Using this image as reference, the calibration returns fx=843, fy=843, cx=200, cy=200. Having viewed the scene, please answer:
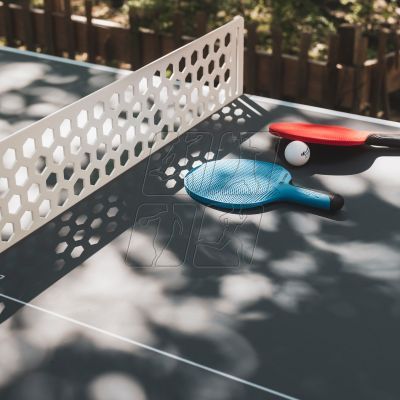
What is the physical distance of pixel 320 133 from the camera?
185 inches

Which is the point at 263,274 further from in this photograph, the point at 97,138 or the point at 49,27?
the point at 49,27

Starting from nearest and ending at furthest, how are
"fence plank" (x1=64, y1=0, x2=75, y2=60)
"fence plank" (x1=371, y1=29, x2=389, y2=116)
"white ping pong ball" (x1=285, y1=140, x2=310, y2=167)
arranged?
"white ping pong ball" (x1=285, y1=140, x2=310, y2=167), "fence plank" (x1=371, y1=29, x2=389, y2=116), "fence plank" (x1=64, y1=0, x2=75, y2=60)

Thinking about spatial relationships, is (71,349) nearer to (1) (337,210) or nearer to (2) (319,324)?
(2) (319,324)

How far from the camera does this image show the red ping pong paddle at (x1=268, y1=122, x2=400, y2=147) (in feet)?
15.1

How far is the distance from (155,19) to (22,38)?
1451 millimetres

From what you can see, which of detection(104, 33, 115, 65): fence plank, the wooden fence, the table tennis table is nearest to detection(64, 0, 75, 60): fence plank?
the wooden fence

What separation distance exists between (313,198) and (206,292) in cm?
89

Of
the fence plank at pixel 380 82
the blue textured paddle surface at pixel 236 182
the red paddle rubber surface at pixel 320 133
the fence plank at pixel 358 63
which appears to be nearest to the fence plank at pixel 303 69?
the fence plank at pixel 358 63

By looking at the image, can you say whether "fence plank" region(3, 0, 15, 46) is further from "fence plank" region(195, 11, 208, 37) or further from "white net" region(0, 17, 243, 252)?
"white net" region(0, 17, 243, 252)

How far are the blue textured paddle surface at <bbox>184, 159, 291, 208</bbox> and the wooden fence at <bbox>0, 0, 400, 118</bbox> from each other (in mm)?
2859

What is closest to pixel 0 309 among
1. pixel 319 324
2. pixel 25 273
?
pixel 25 273

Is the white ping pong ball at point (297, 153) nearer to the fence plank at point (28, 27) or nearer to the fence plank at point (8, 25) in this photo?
the fence plank at point (28, 27)

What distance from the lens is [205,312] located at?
335cm

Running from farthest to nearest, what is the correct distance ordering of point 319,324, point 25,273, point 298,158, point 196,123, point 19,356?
point 196,123
point 298,158
point 25,273
point 319,324
point 19,356
